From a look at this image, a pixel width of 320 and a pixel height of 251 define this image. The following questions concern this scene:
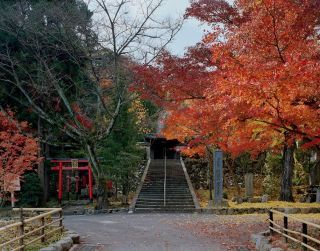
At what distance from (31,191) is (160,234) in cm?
1312

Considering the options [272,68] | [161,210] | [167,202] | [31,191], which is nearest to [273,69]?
[272,68]

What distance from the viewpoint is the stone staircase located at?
75.5 ft

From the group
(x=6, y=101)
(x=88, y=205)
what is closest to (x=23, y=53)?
(x=6, y=101)

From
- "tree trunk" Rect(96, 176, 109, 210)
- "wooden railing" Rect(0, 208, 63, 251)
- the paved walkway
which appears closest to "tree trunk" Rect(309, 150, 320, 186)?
the paved walkway

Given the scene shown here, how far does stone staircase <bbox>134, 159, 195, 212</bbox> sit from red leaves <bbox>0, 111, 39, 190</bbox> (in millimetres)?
6330

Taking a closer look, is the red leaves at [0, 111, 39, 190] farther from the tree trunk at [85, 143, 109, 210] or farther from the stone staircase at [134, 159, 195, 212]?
the stone staircase at [134, 159, 195, 212]

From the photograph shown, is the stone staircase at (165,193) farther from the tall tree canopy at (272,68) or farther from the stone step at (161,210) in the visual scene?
Answer: the tall tree canopy at (272,68)

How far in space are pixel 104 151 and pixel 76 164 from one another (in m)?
1.88

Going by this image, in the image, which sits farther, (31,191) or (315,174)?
(315,174)

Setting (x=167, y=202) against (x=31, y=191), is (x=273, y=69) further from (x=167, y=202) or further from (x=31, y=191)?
(x=31, y=191)

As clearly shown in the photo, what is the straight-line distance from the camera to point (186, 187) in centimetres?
2784

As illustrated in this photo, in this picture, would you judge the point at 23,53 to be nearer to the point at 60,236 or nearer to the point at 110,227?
the point at 110,227

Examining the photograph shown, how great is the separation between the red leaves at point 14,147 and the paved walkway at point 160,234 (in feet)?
18.8

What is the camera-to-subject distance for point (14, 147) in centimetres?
2242
